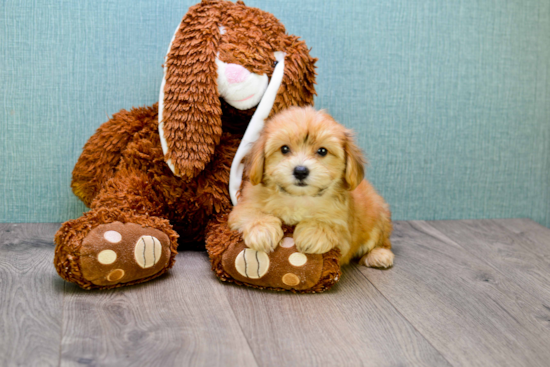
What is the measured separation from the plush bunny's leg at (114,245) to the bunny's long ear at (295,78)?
22.2 inches

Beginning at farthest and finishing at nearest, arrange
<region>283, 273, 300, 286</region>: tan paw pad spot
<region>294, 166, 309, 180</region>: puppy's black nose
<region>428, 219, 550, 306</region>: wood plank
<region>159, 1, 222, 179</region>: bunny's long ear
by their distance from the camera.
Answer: <region>428, 219, 550, 306</region>: wood plank, <region>159, 1, 222, 179</region>: bunny's long ear, <region>283, 273, 300, 286</region>: tan paw pad spot, <region>294, 166, 309, 180</region>: puppy's black nose

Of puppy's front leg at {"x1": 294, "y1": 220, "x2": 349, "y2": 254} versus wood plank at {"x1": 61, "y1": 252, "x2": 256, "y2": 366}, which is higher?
puppy's front leg at {"x1": 294, "y1": 220, "x2": 349, "y2": 254}

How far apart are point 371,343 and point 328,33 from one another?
1.42 metres

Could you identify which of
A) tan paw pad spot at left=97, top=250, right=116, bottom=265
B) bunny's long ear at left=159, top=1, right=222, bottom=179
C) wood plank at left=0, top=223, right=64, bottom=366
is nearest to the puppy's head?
bunny's long ear at left=159, top=1, right=222, bottom=179

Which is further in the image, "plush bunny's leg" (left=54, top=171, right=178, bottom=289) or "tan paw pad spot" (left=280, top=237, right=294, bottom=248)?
"tan paw pad spot" (left=280, top=237, right=294, bottom=248)

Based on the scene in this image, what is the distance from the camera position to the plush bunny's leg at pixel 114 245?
1.65m

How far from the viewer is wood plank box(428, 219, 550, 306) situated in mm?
2014

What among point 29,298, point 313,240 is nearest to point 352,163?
point 313,240

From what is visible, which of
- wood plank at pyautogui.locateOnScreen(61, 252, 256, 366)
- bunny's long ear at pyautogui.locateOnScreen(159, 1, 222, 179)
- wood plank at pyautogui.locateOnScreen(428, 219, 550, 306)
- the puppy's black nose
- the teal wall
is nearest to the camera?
wood plank at pyautogui.locateOnScreen(61, 252, 256, 366)

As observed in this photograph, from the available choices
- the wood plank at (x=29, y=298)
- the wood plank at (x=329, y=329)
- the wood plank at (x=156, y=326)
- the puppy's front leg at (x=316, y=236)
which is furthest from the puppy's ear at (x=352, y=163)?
the wood plank at (x=29, y=298)

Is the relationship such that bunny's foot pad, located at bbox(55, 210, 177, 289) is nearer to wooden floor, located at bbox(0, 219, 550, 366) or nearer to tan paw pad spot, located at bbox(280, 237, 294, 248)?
wooden floor, located at bbox(0, 219, 550, 366)

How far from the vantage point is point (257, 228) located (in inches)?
68.9

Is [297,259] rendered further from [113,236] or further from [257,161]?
[113,236]

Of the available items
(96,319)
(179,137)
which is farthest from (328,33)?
(96,319)
